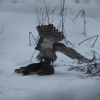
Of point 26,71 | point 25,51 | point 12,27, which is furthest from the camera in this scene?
point 12,27

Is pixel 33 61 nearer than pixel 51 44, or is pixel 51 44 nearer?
pixel 51 44

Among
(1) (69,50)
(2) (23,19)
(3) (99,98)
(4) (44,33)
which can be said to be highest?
(2) (23,19)

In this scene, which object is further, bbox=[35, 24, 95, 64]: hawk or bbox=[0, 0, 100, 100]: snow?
bbox=[35, 24, 95, 64]: hawk

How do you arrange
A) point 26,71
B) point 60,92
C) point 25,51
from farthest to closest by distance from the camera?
point 25,51 → point 26,71 → point 60,92

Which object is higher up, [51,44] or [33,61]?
[51,44]

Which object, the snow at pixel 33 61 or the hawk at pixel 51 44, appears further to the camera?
the hawk at pixel 51 44

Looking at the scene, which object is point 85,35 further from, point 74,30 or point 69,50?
point 69,50

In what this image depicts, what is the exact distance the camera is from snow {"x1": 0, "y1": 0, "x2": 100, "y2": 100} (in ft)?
4.72

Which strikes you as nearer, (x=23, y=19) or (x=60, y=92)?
(x=60, y=92)

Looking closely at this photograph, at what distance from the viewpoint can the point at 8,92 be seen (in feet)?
4.76

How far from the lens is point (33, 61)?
293cm

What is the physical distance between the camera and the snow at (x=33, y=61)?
1.44 m

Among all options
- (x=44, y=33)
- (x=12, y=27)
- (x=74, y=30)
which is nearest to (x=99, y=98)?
(x=44, y=33)

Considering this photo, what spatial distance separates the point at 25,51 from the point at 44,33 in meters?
1.59
